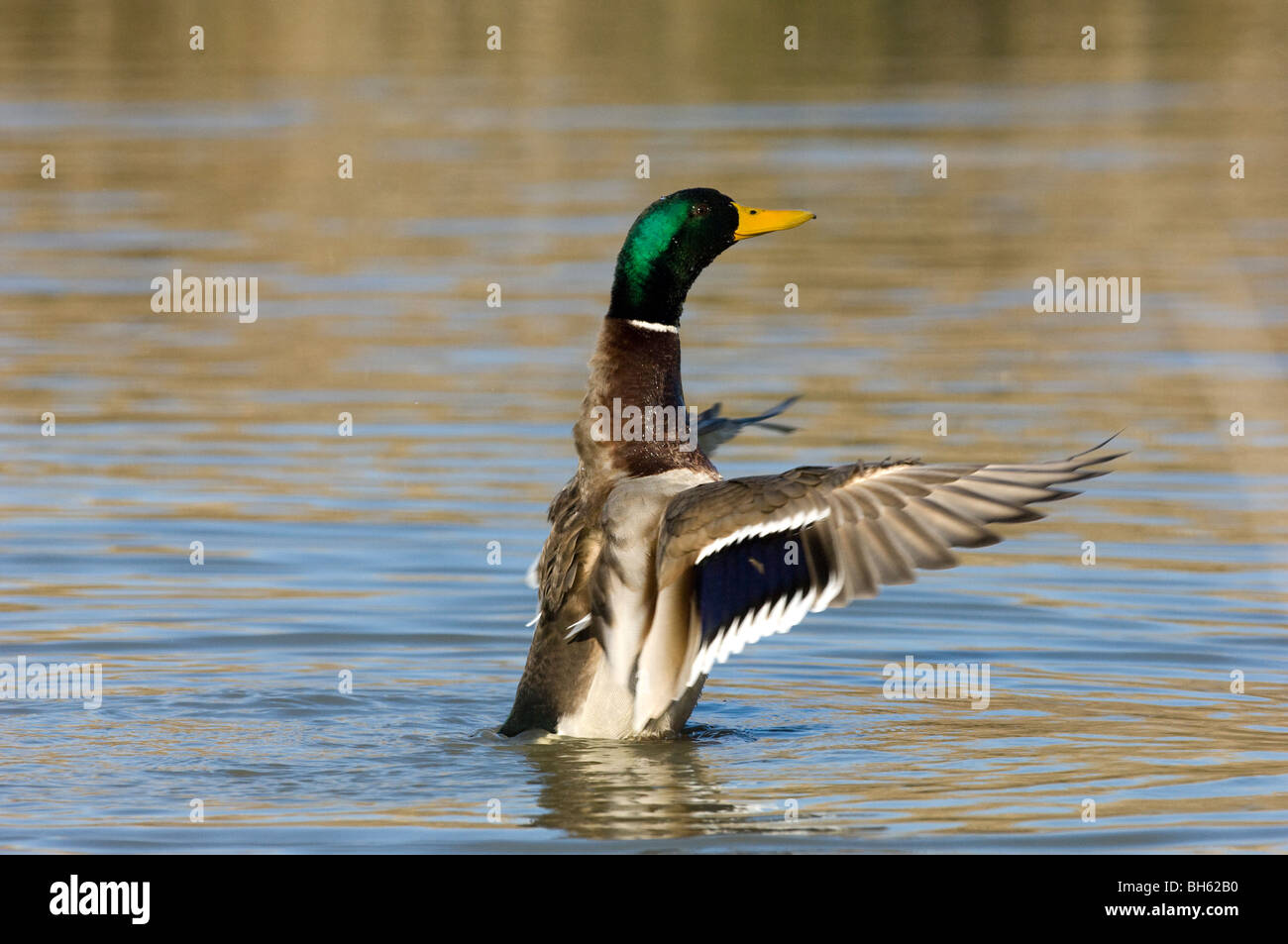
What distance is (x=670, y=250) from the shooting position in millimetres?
7609

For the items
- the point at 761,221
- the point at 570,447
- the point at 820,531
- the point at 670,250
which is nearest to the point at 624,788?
the point at 820,531

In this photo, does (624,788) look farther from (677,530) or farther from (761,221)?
(761,221)

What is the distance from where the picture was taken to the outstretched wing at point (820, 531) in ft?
21.1

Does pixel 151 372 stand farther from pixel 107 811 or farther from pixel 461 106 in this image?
pixel 461 106

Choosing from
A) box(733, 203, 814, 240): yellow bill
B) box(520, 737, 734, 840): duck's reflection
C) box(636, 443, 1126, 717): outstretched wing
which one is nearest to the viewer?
box(636, 443, 1126, 717): outstretched wing

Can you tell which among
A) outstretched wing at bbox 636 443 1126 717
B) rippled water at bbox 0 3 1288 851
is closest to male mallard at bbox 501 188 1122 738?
outstretched wing at bbox 636 443 1126 717

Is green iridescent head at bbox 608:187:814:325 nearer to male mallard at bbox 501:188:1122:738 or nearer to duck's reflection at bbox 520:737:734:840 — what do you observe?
male mallard at bbox 501:188:1122:738

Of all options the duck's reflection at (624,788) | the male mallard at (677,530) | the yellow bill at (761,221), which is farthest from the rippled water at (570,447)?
the yellow bill at (761,221)

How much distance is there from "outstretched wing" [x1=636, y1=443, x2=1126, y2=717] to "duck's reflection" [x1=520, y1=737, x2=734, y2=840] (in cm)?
45

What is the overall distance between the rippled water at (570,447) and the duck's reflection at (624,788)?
0.02 meters

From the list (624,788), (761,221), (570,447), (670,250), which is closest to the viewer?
(624,788)

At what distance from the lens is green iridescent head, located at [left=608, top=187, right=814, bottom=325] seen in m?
7.46

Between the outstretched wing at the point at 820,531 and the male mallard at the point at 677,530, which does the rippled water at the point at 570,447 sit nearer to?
the male mallard at the point at 677,530

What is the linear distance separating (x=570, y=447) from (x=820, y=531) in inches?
209
